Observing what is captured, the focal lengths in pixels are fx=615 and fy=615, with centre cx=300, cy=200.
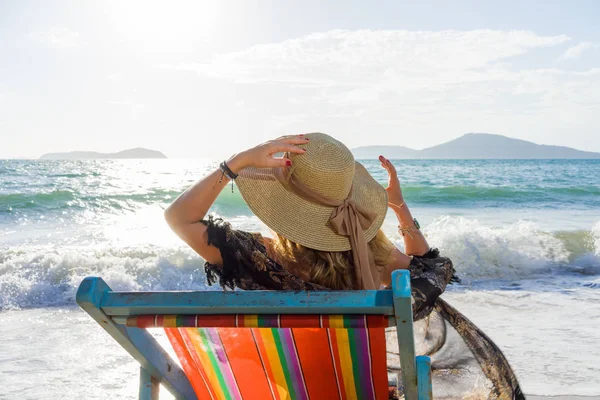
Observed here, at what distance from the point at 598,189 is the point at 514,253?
14567mm

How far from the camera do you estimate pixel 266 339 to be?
1.60m

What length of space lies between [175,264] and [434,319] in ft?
19.2

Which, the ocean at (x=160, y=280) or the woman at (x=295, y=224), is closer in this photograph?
the woman at (x=295, y=224)

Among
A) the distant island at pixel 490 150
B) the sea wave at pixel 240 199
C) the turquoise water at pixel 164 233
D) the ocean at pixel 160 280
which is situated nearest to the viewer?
the ocean at pixel 160 280

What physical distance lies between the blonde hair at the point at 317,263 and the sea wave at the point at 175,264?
522cm

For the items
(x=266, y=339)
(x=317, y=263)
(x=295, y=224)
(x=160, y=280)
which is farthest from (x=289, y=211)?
(x=160, y=280)

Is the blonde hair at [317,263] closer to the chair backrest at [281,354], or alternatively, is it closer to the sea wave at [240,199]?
the chair backrest at [281,354]

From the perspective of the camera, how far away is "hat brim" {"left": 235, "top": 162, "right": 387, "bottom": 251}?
182cm

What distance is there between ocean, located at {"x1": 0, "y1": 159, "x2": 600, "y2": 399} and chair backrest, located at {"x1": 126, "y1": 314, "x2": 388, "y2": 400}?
2.22ft

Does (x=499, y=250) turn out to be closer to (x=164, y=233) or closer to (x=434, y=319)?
(x=164, y=233)

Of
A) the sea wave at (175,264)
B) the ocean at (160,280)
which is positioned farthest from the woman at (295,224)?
the sea wave at (175,264)

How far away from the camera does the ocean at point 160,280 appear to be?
164 inches

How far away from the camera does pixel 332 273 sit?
185 centimetres

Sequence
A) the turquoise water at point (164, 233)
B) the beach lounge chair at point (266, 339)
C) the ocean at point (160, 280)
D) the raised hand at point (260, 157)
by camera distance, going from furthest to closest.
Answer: the turquoise water at point (164, 233)
the ocean at point (160, 280)
the raised hand at point (260, 157)
the beach lounge chair at point (266, 339)
